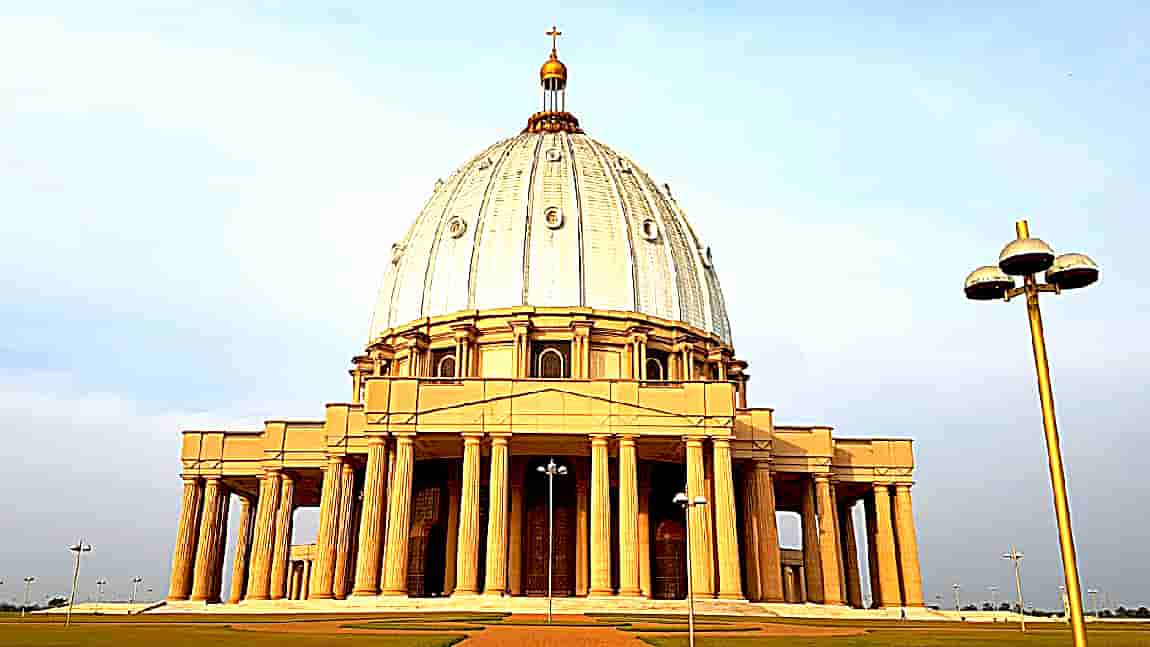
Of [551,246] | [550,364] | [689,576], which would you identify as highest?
[551,246]

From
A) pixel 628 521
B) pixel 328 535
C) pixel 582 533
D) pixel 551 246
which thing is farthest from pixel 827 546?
pixel 328 535

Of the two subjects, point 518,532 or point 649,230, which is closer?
point 518,532

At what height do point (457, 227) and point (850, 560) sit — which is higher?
point (457, 227)

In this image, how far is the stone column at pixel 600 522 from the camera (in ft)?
158

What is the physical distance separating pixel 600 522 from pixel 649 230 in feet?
91.5

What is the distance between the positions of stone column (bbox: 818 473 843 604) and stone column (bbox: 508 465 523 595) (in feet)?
57.8

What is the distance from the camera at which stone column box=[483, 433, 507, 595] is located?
47400mm

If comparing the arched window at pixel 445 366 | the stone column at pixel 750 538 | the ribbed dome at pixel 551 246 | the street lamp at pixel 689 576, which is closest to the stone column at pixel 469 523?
the arched window at pixel 445 366

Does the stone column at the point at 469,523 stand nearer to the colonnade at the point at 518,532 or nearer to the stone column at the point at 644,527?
the colonnade at the point at 518,532

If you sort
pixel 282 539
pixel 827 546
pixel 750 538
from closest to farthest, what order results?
pixel 750 538 < pixel 827 546 < pixel 282 539

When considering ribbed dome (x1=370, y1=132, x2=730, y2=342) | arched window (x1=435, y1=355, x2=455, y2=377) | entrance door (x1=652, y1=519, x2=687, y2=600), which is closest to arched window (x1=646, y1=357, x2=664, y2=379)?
ribbed dome (x1=370, y1=132, x2=730, y2=342)

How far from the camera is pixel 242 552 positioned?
63.1 meters

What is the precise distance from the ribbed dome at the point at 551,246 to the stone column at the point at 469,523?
1719cm

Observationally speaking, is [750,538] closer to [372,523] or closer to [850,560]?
[850,560]
